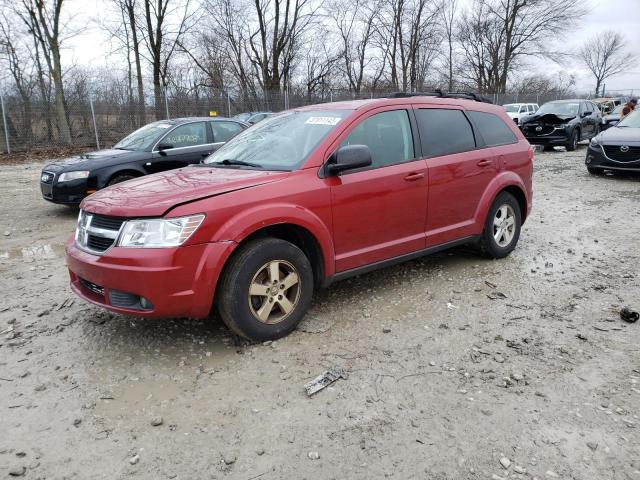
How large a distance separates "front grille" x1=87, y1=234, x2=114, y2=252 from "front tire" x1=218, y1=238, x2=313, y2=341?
80 cm

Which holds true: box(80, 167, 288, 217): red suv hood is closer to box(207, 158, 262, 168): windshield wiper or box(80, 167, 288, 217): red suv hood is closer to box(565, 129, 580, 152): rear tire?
box(207, 158, 262, 168): windshield wiper

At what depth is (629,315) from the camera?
3.85 meters

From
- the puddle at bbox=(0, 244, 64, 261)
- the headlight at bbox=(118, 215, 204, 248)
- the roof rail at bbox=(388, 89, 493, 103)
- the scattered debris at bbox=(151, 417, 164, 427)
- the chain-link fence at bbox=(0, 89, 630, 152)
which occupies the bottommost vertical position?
the scattered debris at bbox=(151, 417, 164, 427)

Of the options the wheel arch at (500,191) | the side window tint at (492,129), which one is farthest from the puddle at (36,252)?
the side window tint at (492,129)

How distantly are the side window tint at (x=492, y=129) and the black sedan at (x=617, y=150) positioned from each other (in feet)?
20.5

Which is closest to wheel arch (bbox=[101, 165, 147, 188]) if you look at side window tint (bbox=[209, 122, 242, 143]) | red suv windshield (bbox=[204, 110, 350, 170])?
side window tint (bbox=[209, 122, 242, 143])

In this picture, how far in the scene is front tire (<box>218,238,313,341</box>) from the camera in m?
3.27

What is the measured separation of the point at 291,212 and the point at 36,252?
4.19m

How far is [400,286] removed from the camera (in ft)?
15.2

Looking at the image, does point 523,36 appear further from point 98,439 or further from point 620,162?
point 98,439

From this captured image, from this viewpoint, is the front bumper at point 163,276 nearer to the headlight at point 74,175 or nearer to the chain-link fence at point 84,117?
the headlight at point 74,175

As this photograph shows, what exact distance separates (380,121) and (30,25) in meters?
22.5

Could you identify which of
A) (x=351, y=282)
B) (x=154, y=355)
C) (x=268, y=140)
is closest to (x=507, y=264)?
(x=351, y=282)

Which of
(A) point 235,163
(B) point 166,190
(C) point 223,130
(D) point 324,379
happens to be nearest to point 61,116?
(C) point 223,130
